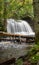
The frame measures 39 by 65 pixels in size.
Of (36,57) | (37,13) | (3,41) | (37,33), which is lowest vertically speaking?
(3,41)

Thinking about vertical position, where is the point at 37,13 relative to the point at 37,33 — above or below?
above

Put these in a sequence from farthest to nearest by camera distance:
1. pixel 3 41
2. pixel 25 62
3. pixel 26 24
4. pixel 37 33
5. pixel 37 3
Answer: pixel 26 24
pixel 3 41
pixel 25 62
pixel 37 33
pixel 37 3

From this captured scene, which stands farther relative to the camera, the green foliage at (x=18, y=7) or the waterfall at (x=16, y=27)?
the waterfall at (x=16, y=27)

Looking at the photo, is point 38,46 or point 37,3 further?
point 37,3

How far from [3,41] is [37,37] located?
38.5 ft

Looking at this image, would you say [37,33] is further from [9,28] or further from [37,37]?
[9,28]

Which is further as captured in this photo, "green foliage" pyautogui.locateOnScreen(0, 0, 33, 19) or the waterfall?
the waterfall

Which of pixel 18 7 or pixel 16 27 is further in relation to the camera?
pixel 16 27

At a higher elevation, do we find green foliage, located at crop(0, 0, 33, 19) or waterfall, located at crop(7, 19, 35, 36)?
green foliage, located at crop(0, 0, 33, 19)

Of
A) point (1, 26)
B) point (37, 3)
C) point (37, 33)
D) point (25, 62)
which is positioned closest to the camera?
point (37, 3)

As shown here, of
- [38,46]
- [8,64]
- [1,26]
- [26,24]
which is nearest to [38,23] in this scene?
[38,46]

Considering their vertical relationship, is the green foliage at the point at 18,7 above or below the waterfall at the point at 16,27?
above

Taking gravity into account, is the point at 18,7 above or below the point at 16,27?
above

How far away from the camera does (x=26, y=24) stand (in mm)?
22109
